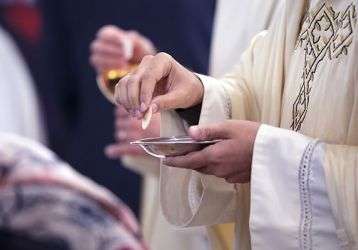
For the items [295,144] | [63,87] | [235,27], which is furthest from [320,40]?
[63,87]

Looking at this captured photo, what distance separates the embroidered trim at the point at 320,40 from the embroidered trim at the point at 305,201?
84mm

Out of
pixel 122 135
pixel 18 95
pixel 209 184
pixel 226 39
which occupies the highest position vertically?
pixel 226 39

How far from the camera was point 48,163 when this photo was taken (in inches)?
77.5

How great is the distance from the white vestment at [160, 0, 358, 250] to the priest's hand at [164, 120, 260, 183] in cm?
1

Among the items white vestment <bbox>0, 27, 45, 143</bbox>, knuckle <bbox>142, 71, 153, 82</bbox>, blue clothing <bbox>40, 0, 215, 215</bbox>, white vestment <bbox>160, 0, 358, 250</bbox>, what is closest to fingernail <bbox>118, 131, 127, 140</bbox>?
blue clothing <bbox>40, 0, 215, 215</bbox>

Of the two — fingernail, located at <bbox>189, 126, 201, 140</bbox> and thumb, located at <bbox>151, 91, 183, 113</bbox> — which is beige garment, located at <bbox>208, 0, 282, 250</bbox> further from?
fingernail, located at <bbox>189, 126, 201, 140</bbox>

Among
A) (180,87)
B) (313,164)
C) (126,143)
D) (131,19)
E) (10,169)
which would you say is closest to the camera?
(313,164)

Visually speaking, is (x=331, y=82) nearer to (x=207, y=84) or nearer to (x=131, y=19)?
(x=207, y=84)

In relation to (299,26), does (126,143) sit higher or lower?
lower

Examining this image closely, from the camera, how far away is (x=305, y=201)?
0.83m

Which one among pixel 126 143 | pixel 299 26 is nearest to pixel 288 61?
pixel 299 26

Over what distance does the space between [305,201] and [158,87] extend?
0.23 metres

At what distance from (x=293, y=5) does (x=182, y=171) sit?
25cm

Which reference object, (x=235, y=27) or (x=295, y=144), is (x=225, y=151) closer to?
(x=295, y=144)
